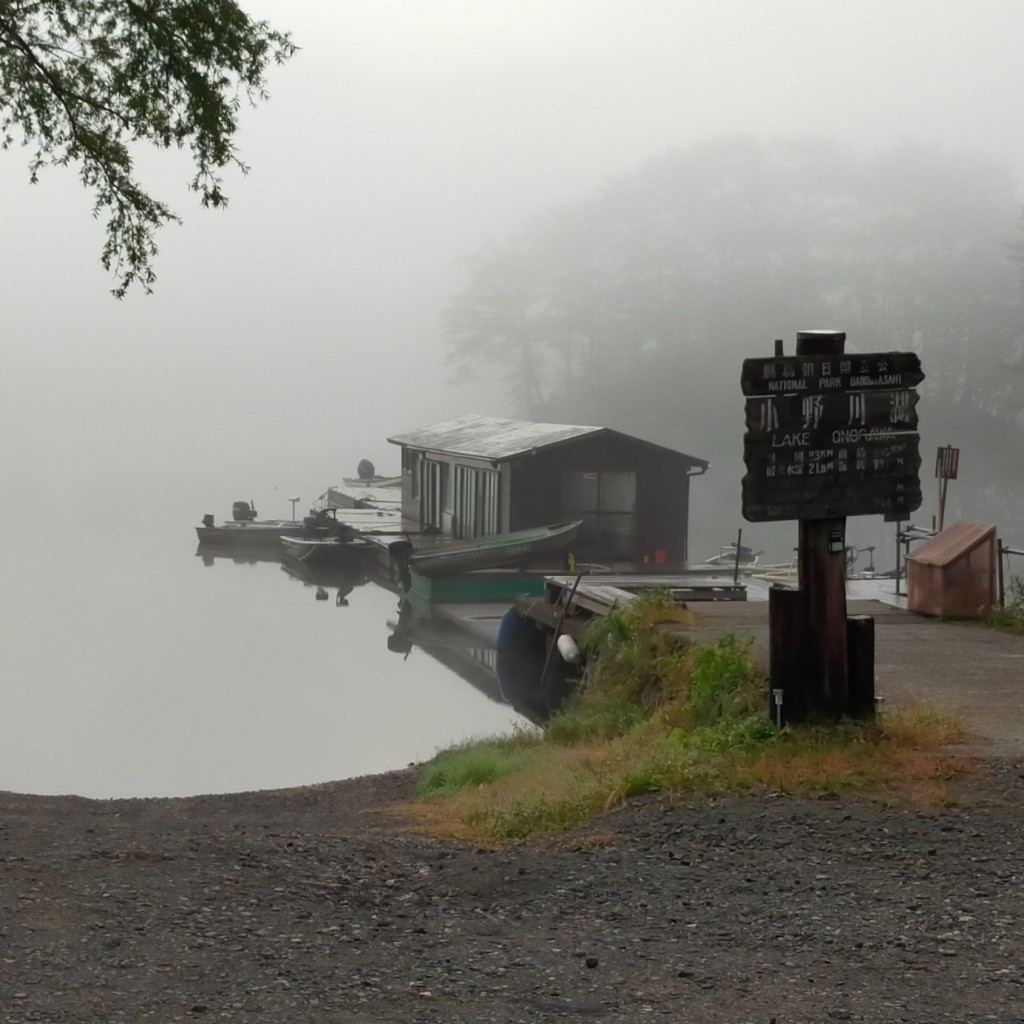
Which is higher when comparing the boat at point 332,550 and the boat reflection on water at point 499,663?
the boat at point 332,550

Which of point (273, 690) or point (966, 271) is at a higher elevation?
point (966, 271)

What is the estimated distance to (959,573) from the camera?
1421cm

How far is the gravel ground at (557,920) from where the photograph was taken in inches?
190

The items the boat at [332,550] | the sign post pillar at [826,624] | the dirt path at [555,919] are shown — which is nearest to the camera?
the dirt path at [555,919]

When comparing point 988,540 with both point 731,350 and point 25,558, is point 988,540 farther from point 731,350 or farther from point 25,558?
point 731,350

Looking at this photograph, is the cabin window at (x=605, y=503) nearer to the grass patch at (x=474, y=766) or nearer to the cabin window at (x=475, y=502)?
the cabin window at (x=475, y=502)

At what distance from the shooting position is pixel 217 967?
17.1ft

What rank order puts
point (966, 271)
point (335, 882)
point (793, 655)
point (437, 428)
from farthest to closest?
point (966, 271) < point (437, 428) < point (793, 655) < point (335, 882)

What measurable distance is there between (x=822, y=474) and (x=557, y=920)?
3978 mm

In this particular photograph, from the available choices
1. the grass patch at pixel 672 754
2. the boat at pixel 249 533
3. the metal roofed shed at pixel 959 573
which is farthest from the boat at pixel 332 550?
the grass patch at pixel 672 754

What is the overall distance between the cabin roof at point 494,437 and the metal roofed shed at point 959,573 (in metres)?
17.8

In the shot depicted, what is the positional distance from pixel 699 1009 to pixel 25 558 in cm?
5061

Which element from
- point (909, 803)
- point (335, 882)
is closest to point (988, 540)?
point (909, 803)

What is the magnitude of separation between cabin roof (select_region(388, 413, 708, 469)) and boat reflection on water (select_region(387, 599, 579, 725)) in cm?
482
